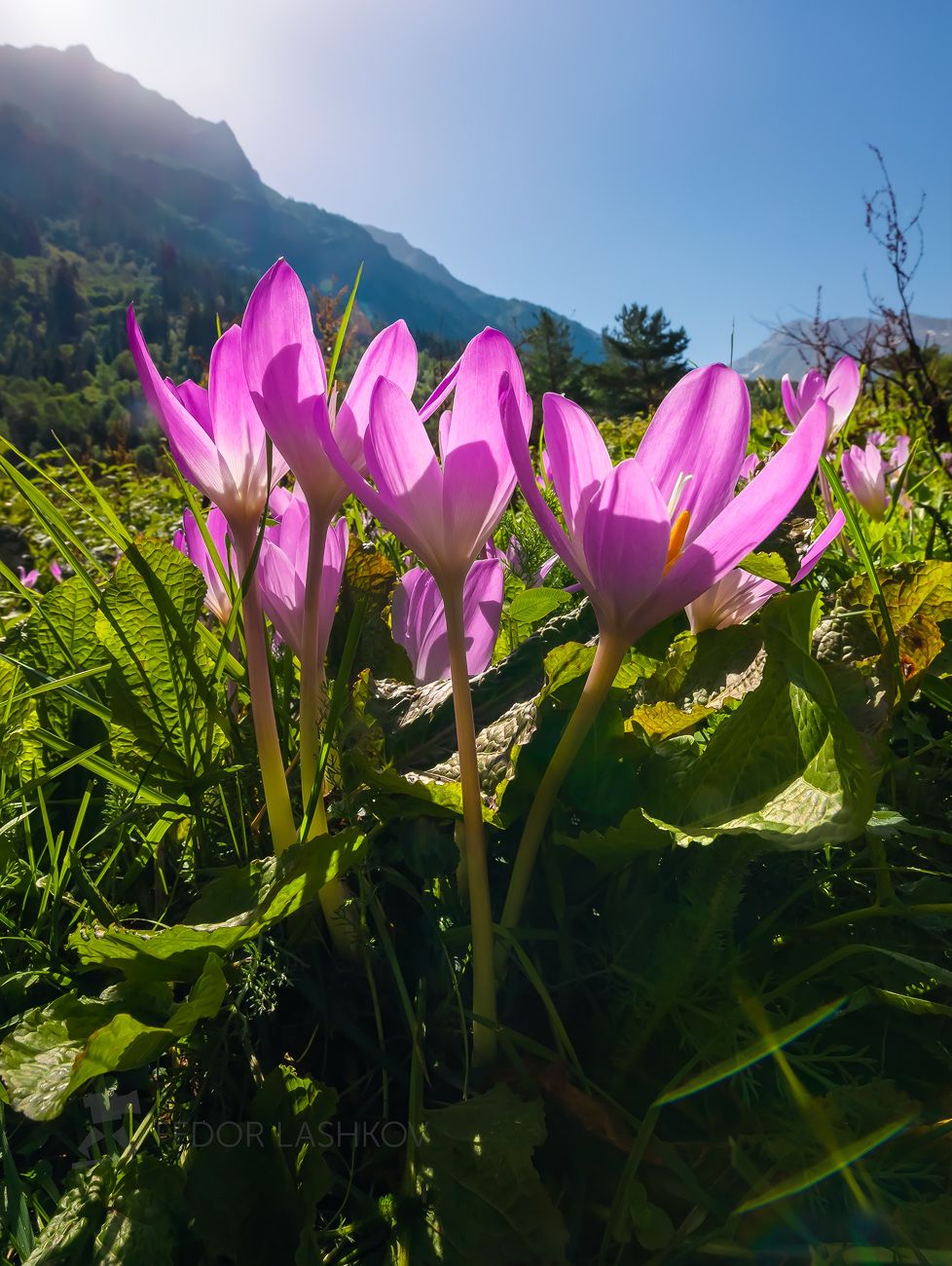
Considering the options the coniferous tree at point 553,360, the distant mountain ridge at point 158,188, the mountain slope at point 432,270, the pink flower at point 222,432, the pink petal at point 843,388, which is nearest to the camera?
the pink flower at point 222,432

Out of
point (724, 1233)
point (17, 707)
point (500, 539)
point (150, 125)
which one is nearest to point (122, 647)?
point (17, 707)

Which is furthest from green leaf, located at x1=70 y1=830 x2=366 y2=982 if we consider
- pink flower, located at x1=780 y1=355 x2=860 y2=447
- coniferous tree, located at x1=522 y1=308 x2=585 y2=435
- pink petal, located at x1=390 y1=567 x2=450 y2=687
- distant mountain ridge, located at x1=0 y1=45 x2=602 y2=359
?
distant mountain ridge, located at x1=0 y1=45 x2=602 y2=359

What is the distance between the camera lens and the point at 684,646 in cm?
69

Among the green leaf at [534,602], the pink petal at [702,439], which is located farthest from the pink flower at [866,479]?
the pink petal at [702,439]

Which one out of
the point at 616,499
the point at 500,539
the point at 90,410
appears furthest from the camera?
the point at 90,410

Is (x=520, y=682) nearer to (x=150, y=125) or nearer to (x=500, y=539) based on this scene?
(x=500, y=539)

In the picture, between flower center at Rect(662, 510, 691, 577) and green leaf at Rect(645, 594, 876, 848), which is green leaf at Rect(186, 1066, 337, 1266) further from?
flower center at Rect(662, 510, 691, 577)

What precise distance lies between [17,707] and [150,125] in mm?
186370

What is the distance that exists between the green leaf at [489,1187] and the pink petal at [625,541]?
1.02 feet

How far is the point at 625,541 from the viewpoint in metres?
0.44

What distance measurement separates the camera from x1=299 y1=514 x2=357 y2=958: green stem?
0.56 meters

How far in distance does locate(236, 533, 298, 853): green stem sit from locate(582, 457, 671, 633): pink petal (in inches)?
9.9

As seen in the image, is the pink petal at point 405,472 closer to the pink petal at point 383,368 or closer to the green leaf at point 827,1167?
the pink petal at point 383,368

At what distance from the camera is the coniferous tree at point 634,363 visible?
126 feet
